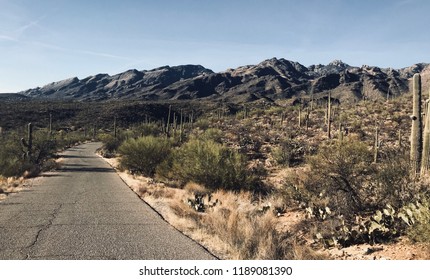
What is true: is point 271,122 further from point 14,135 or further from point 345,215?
point 345,215

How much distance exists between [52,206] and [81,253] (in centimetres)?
572

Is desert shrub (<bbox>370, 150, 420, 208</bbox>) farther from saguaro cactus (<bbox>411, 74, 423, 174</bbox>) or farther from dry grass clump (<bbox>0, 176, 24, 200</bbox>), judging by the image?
dry grass clump (<bbox>0, 176, 24, 200</bbox>)

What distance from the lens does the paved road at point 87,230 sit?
6.95 meters

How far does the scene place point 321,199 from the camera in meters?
10.6

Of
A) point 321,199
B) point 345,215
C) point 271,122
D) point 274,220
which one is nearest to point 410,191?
point 345,215

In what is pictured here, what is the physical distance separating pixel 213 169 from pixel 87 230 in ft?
23.9

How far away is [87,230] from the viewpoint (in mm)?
8633

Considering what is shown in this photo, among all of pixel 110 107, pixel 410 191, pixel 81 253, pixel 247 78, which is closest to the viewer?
pixel 81 253

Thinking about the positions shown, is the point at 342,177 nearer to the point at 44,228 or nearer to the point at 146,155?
the point at 44,228

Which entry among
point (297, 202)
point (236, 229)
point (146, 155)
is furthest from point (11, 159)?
point (236, 229)

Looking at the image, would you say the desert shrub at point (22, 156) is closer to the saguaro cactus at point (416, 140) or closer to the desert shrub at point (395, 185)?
the desert shrub at point (395, 185)

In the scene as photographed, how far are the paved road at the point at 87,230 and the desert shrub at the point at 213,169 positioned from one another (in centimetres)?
276

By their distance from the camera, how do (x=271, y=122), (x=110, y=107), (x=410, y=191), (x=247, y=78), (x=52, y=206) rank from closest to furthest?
(x=410, y=191) → (x=52, y=206) → (x=271, y=122) → (x=110, y=107) → (x=247, y=78)

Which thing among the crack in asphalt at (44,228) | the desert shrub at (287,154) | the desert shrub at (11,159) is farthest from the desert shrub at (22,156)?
the desert shrub at (287,154)
